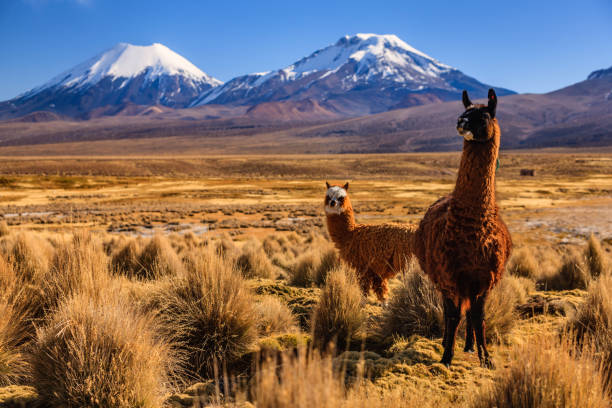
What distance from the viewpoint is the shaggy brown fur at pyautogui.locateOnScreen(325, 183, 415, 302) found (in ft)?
18.3

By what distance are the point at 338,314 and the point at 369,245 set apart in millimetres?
1817

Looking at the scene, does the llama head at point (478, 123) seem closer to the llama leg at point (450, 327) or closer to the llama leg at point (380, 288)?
the llama leg at point (450, 327)

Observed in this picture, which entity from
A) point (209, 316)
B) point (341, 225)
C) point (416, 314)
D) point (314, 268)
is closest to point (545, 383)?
point (416, 314)

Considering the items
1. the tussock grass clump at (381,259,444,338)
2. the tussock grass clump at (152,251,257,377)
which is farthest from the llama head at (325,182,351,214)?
the tussock grass clump at (152,251,257,377)

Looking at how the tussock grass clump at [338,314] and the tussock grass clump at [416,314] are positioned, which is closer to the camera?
the tussock grass clump at [338,314]

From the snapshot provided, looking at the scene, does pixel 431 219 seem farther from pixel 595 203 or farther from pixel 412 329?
pixel 595 203

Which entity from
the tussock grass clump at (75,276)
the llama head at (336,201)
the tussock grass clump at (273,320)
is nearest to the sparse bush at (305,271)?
the llama head at (336,201)

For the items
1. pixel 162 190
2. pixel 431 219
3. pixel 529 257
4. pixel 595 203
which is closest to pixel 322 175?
pixel 162 190

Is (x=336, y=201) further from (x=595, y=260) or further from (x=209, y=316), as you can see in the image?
(x=595, y=260)

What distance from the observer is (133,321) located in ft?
10.7

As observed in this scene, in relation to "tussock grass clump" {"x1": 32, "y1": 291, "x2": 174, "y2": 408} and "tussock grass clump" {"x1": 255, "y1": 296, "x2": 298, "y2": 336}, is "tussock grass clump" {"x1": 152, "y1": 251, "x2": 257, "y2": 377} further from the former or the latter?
"tussock grass clump" {"x1": 32, "y1": 291, "x2": 174, "y2": 408}

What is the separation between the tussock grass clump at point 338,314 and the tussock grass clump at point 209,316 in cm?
66

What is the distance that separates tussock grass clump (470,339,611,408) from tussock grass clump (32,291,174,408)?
2.18 meters

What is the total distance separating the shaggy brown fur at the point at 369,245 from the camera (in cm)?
A: 557
